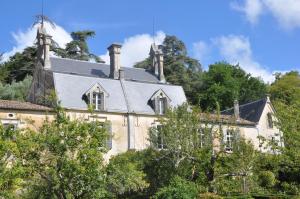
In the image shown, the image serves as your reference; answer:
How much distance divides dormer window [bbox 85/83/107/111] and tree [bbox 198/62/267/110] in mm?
23557

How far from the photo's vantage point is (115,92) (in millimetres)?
37531

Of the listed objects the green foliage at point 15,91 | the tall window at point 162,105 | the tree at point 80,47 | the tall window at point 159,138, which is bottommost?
the tall window at point 159,138

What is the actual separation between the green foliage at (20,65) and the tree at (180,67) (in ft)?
48.6

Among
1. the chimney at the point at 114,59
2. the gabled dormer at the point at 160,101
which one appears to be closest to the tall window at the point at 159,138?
the gabled dormer at the point at 160,101

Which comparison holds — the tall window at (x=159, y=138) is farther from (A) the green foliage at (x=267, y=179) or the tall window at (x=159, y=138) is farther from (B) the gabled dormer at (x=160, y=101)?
(B) the gabled dormer at (x=160, y=101)

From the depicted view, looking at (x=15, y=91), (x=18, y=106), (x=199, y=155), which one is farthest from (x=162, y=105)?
(x=15, y=91)

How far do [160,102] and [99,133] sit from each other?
20.7m

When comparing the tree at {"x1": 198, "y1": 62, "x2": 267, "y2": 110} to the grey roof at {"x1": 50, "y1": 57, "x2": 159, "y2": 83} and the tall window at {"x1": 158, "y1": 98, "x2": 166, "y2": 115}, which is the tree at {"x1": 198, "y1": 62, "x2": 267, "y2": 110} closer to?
the grey roof at {"x1": 50, "y1": 57, "x2": 159, "y2": 83}

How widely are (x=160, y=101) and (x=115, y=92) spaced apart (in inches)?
151

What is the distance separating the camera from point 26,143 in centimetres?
1739

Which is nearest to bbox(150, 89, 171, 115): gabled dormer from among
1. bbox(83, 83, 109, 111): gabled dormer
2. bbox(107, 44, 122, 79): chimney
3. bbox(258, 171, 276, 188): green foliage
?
bbox(107, 44, 122, 79): chimney

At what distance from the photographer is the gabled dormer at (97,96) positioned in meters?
35.5

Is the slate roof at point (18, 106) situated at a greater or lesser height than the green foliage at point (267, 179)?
greater

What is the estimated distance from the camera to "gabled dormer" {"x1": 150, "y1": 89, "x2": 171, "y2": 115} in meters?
38.0
